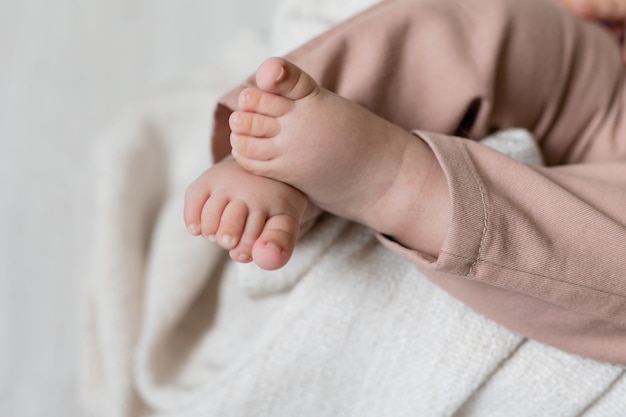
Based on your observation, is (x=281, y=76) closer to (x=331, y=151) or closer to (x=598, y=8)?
(x=331, y=151)

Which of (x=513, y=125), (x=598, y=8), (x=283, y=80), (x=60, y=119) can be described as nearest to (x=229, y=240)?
(x=283, y=80)

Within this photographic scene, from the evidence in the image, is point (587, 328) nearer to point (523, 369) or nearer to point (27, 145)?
point (523, 369)

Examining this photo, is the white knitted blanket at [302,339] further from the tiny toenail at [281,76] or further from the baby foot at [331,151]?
the tiny toenail at [281,76]

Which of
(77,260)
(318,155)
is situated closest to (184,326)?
(77,260)

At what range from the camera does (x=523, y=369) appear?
0.66 meters

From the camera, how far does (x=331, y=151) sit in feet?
1.83

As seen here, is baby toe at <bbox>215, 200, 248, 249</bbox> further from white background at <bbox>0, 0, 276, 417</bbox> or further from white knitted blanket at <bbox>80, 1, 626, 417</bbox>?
white background at <bbox>0, 0, 276, 417</bbox>

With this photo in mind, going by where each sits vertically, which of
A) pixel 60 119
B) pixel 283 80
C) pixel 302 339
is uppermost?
pixel 283 80

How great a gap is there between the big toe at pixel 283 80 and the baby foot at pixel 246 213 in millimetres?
76

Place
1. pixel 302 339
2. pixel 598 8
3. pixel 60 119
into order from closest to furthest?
1. pixel 302 339
2. pixel 598 8
3. pixel 60 119

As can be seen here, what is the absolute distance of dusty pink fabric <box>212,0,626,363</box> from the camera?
0.57m

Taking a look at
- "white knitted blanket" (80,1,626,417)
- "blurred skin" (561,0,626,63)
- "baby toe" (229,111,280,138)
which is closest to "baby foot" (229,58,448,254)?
"baby toe" (229,111,280,138)

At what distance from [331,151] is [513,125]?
28 centimetres

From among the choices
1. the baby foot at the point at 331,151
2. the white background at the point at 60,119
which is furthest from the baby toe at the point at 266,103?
the white background at the point at 60,119
